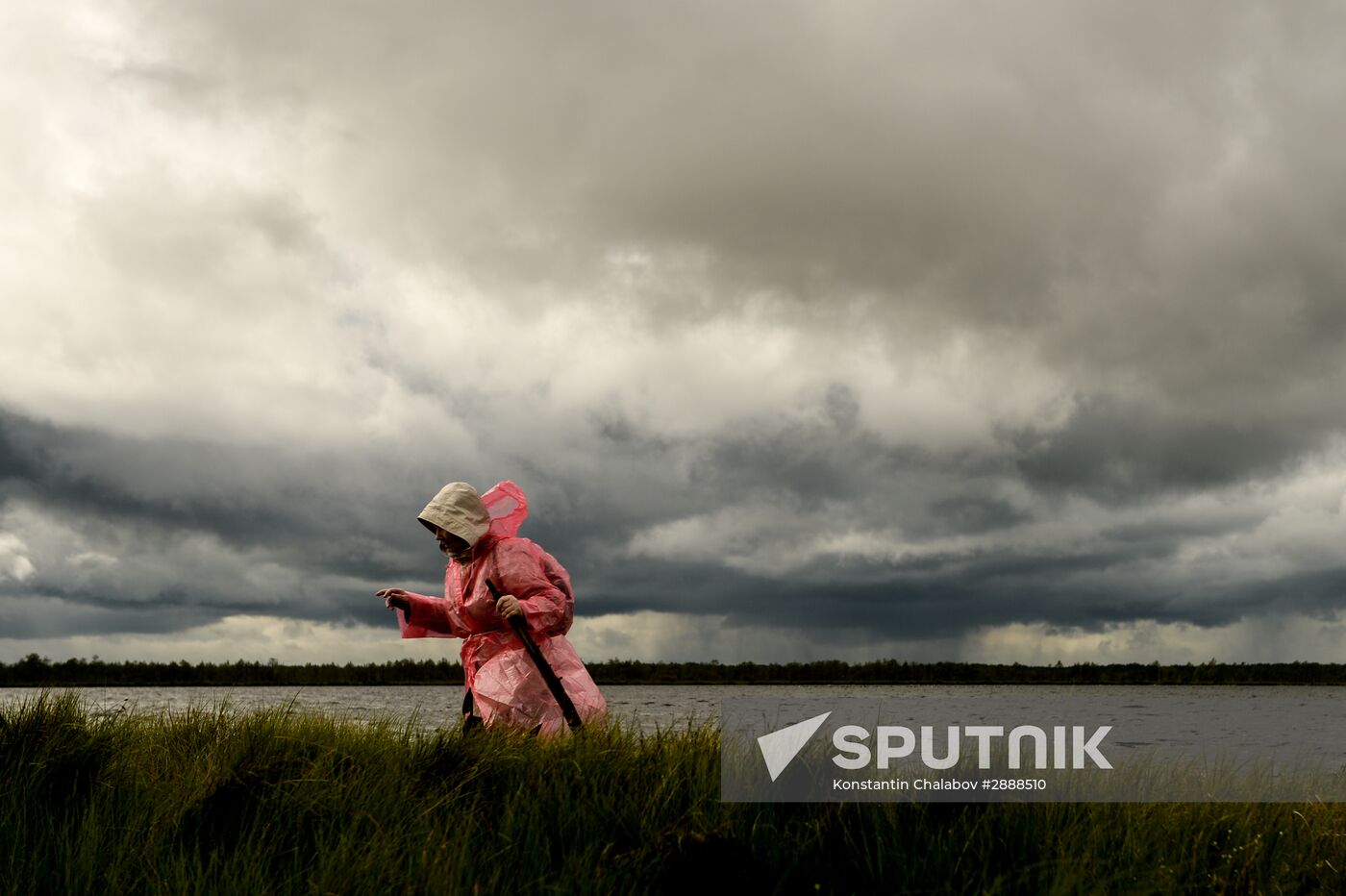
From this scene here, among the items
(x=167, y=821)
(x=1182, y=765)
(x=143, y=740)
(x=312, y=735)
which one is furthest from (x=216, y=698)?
(x=1182, y=765)

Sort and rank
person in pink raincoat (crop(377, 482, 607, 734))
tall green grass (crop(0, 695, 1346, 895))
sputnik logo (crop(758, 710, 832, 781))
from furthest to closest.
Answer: person in pink raincoat (crop(377, 482, 607, 734)) < sputnik logo (crop(758, 710, 832, 781)) < tall green grass (crop(0, 695, 1346, 895))

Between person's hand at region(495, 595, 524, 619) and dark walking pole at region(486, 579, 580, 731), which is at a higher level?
person's hand at region(495, 595, 524, 619)

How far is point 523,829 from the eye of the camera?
15.8 feet

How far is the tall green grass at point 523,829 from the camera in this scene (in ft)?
14.0

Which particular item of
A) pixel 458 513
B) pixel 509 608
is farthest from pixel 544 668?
pixel 458 513

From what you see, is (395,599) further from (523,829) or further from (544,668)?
(523,829)

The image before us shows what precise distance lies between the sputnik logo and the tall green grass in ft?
0.90

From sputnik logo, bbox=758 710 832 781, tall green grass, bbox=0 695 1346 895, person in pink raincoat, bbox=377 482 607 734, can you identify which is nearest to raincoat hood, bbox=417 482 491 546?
person in pink raincoat, bbox=377 482 607 734

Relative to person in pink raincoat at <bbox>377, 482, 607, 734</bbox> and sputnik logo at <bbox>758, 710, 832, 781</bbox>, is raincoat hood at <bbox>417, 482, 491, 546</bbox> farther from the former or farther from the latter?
sputnik logo at <bbox>758, 710, 832, 781</bbox>

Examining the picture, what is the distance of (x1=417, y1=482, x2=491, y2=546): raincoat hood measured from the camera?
7.77 m

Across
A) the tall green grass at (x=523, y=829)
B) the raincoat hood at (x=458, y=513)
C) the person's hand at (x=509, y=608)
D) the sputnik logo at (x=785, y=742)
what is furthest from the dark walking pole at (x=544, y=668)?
the sputnik logo at (x=785, y=742)

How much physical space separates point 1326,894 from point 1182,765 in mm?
2162

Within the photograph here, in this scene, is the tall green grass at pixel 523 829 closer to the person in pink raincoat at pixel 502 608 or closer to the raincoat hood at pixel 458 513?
the person in pink raincoat at pixel 502 608

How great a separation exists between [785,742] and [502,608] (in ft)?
8.86
